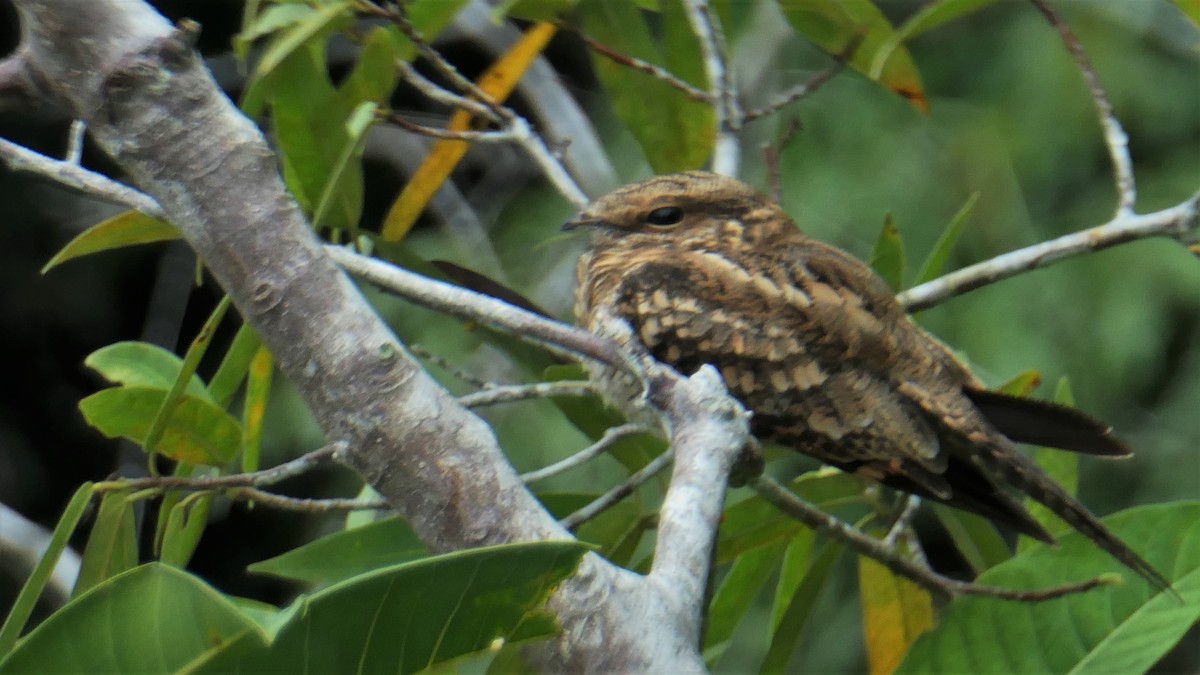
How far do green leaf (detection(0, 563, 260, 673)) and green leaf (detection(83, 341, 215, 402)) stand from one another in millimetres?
632

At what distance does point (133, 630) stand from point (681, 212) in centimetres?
119

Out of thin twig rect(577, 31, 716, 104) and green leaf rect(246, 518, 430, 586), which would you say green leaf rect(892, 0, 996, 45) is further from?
green leaf rect(246, 518, 430, 586)

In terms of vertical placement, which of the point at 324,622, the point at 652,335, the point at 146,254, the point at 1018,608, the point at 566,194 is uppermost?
the point at 324,622

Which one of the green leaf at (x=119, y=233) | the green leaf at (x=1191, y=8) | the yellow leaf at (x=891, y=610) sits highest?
the green leaf at (x=1191, y=8)

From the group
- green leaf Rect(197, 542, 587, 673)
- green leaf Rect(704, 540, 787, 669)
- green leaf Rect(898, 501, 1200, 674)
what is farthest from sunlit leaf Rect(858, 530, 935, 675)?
green leaf Rect(197, 542, 587, 673)

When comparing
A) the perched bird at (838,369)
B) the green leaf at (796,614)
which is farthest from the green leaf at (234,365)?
the green leaf at (796,614)

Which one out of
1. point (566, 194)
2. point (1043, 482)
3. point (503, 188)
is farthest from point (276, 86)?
point (503, 188)

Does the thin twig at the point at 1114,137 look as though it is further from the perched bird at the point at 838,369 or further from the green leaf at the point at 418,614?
the green leaf at the point at 418,614

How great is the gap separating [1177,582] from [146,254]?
3022mm

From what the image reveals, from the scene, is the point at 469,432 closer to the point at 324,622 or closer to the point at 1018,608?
the point at 324,622

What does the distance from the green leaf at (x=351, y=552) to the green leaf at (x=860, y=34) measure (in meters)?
0.81

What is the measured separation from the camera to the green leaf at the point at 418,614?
0.71 m

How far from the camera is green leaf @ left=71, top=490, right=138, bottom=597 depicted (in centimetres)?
123

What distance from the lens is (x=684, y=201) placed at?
1750mm
